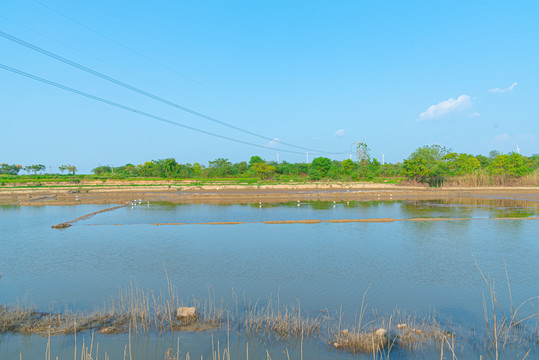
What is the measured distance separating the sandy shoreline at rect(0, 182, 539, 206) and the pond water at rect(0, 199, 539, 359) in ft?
44.6

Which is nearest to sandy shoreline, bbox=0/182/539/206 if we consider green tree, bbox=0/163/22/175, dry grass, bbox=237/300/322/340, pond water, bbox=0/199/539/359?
pond water, bbox=0/199/539/359

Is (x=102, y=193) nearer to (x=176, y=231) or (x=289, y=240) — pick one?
(x=176, y=231)

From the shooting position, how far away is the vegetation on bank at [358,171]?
39375mm

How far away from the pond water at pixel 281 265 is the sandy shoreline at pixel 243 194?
535 inches

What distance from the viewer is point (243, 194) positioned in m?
34.5

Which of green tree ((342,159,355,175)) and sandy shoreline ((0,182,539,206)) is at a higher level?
green tree ((342,159,355,175))

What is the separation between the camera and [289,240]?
13711 millimetres

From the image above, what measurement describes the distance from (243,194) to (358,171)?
75.8 ft

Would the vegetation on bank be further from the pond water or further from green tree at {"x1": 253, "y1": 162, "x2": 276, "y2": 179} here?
the pond water

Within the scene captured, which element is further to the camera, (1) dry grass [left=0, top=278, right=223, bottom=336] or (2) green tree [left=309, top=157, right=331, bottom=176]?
(2) green tree [left=309, top=157, right=331, bottom=176]

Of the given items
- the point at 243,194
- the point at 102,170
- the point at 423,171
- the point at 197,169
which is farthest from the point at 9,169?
the point at 423,171

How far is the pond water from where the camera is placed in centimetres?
705

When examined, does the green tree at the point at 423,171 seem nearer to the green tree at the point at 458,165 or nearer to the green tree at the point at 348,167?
the green tree at the point at 458,165

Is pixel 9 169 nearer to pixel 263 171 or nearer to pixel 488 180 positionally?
pixel 263 171
